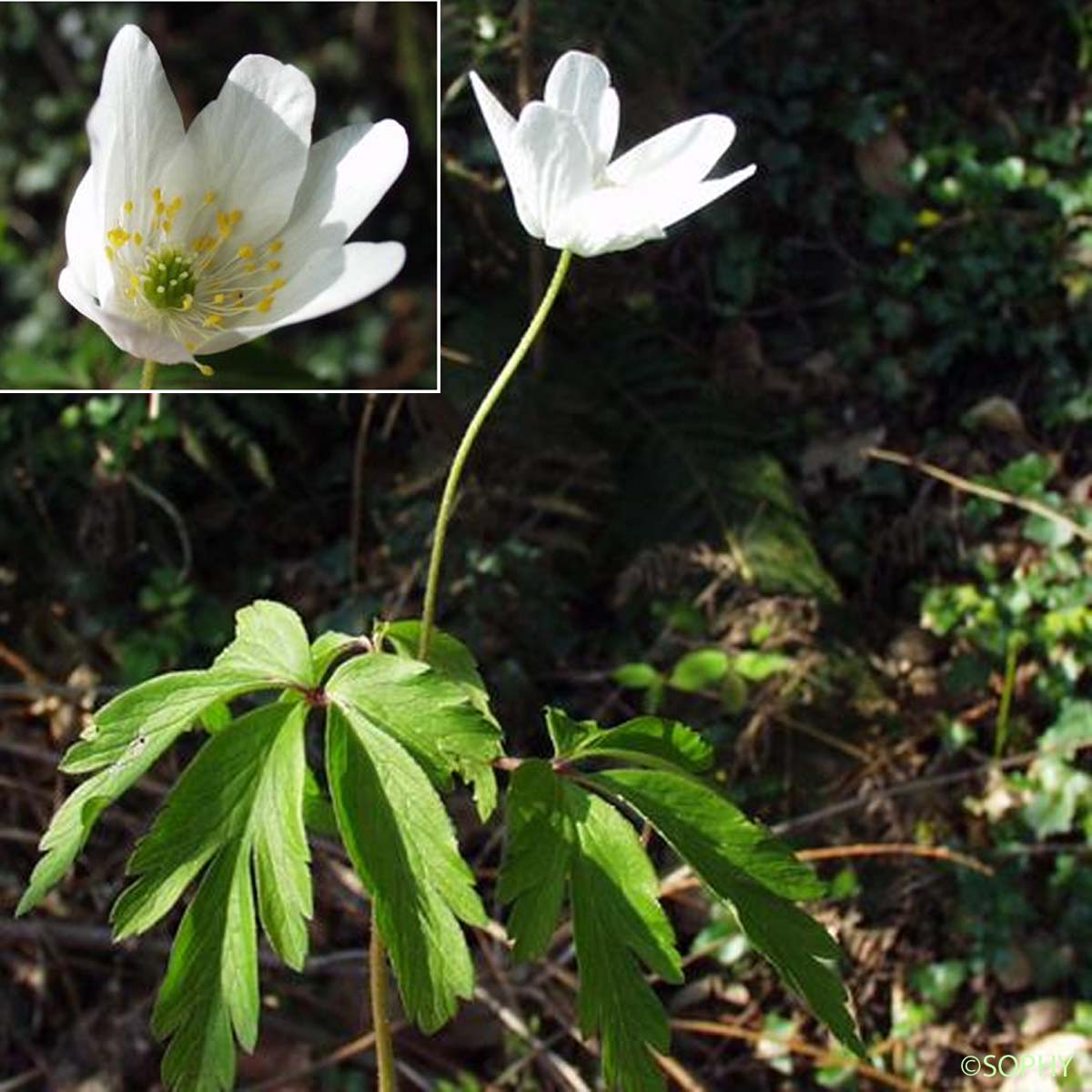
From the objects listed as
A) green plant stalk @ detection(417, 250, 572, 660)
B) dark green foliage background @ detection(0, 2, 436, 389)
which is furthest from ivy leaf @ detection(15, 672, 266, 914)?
dark green foliage background @ detection(0, 2, 436, 389)

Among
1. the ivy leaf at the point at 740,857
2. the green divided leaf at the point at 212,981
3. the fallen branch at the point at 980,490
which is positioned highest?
the green divided leaf at the point at 212,981

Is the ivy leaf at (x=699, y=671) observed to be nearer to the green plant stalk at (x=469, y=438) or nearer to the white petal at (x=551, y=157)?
the green plant stalk at (x=469, y=438)

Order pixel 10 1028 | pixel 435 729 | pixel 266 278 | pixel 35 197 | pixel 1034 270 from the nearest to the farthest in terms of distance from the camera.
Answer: pixel 435 729
pixel 266 278
pixel 10 1028
pixel 1034 270
pixel 35 197

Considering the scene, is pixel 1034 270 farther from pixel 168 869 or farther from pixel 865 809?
pixel 168 869

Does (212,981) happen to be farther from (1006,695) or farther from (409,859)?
(1006,695)

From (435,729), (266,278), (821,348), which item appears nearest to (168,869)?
(435,729)

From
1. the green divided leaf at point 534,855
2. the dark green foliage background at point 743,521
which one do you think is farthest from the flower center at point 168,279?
the dark green foliage background at point 743,521

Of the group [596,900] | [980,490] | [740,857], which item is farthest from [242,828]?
[980,490]
